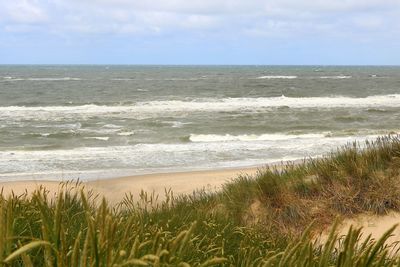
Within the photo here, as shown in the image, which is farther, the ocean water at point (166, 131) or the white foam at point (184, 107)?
the white foam at point (184, 107)

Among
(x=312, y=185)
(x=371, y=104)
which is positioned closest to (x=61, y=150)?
(x=312, y=185)

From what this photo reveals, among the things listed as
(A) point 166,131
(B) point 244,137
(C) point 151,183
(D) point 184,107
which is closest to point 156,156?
(C) point 151,183

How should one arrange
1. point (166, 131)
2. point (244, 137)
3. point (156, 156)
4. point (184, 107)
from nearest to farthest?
point (156, 156) → point (244, 137) → point (166, 131) → point (184, 107)

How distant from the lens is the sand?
1112cm

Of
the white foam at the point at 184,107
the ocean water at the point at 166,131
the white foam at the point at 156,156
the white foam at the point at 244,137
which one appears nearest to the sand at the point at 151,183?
the ocean water at the point at 166,131

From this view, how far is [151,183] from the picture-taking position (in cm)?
1214

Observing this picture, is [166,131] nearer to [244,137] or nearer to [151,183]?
[244,137]

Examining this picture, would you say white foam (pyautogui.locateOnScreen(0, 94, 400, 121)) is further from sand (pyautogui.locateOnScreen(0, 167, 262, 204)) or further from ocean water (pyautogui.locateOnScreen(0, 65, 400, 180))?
sand (pyautogui.locateOnScreen(0, 167, 262, 204))

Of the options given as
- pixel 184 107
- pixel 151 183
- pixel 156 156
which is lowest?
pixel 156 156

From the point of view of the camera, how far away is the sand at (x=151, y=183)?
11.1m

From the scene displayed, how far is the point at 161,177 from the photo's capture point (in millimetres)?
13008

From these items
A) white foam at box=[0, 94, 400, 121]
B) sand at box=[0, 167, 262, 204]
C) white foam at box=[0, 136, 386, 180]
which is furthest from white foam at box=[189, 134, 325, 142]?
white foam at box=[0, 94, 400, 121]

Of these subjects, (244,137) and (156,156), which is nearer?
(156,156)

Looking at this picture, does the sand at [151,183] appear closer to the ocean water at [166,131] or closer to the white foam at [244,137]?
the ocean water at [166,131]
